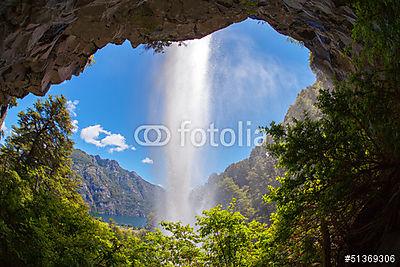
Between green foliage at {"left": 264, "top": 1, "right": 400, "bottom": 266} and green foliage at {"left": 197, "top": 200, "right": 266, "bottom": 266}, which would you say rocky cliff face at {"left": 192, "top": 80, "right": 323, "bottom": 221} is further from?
green foliage at {"left": 264, "top": 1, "right": 400, "bottom": 266}

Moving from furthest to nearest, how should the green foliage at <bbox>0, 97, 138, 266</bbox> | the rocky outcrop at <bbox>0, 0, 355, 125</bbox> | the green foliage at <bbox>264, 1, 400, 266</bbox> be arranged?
the rocky outcrop at <bbox>0, 0, 355, 125</bbox> < the green foliage at <bbox>0, 97, 138, 266</bbox> < the green foliage at <bbox>264, 1, 400, 266</bbox>

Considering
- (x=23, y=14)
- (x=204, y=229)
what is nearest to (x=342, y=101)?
(x=204, y=229)

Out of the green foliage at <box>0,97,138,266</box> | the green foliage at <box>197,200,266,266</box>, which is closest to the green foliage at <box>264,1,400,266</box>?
the green foliage at <box>0,97,138,266</box>

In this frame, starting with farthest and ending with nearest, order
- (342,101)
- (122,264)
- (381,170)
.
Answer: (122,264) → (381,170) → (342,101)

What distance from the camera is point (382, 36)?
11.0 ft

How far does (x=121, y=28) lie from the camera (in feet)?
39.9

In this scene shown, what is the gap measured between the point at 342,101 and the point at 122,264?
515 centimetres

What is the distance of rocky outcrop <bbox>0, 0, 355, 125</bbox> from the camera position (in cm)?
773

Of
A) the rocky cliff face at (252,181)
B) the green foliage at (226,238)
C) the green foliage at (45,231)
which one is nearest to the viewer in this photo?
the green foliage at (45,231)

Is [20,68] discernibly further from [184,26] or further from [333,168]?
[333,168]

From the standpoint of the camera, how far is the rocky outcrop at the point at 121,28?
773cm

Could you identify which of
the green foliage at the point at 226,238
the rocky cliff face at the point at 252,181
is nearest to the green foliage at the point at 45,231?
the green foliage at the point at 226,238

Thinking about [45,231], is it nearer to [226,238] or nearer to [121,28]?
[226,238]

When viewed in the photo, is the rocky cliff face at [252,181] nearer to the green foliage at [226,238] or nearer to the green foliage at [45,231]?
the green foliage at [226,238]
